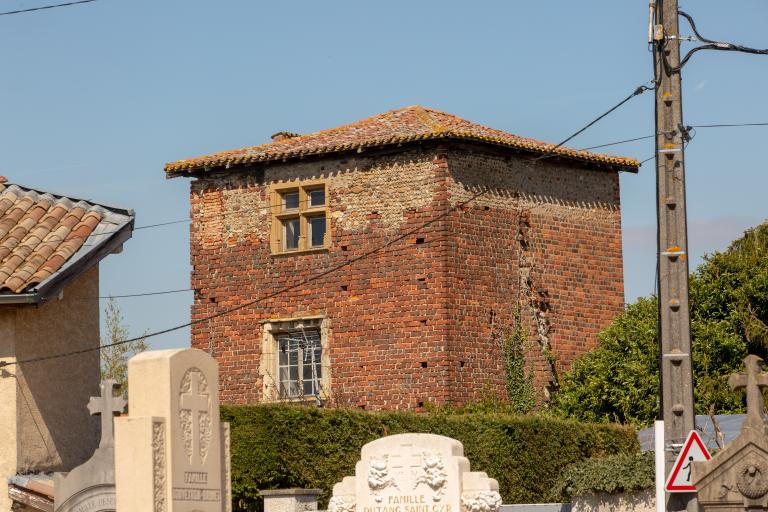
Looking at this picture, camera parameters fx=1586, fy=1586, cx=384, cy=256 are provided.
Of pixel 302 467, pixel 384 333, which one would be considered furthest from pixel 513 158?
pixel 302 467

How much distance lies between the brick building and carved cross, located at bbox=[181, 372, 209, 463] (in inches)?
565

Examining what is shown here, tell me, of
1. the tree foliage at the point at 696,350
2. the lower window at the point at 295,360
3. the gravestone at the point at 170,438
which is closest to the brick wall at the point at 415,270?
the lower window at the point at 295,360

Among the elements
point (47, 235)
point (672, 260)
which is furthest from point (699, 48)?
point (47, 235)

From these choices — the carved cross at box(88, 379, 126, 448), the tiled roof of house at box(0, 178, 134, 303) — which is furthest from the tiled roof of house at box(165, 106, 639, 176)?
the carved cross at box(88, 379, 126, 448)

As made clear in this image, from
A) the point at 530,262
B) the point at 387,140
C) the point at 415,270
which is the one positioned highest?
the point at 387,140

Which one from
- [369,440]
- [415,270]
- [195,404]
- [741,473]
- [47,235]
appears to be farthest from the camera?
[415,270]

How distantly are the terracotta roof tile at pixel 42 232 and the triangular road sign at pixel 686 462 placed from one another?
9756mm

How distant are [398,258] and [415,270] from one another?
0.48m

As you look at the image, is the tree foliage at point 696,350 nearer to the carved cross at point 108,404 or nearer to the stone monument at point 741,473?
the stone monument at point 741,473

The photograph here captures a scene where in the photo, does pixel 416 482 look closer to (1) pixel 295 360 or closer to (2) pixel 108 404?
(2) pixel 108 404

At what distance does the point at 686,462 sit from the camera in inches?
580

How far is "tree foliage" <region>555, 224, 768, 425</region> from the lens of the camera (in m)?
31.1

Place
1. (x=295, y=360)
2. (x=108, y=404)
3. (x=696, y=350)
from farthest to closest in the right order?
(x=696, y=350) < (x=295, y=360) < (x=108, y=404)

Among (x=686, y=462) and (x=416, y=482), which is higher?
(x=686, y=462)
